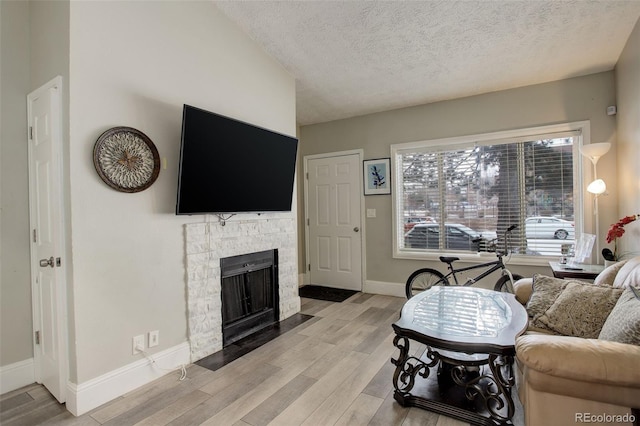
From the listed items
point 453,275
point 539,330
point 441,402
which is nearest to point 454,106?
point 453,275

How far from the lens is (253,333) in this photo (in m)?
3.19

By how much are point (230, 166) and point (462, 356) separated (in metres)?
2.31

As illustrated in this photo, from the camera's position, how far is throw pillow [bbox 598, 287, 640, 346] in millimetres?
1433

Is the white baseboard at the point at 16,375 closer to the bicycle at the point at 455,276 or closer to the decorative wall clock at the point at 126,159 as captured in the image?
the decorative wall clock at the point at 126,159

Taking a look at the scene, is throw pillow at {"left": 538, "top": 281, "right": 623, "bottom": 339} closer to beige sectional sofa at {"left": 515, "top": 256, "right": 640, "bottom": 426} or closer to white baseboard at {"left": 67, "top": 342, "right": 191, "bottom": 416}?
beige sectional sofa at {"left": 515, "top": 256, "right": 640, "bottom": 426}

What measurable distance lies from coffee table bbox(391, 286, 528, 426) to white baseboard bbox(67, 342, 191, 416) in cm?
169

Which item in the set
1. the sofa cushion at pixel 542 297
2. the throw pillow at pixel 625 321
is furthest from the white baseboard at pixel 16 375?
the throw pillow at pixel 625 321

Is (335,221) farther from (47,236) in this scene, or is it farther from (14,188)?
(14,188)

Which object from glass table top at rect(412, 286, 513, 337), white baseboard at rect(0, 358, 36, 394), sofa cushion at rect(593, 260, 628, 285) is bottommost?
white baseboard at rect(0, 358, 36, 394)

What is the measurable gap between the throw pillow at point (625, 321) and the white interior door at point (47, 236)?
10.1 feet

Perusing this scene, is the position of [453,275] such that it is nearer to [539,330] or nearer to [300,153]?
[539,330]

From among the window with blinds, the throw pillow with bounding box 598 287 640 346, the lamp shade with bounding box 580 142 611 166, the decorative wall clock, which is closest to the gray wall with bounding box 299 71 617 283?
the window with blinds

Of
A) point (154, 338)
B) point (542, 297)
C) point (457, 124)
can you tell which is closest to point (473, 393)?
point (542, 297)

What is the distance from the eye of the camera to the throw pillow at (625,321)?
1433 millimetres
